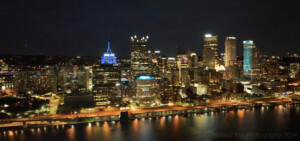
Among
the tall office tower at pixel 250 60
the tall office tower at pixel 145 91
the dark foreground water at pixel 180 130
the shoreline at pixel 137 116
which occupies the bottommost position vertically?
the dark foreground water at pixel 180 130

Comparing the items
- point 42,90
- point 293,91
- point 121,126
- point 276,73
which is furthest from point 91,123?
point 276,73

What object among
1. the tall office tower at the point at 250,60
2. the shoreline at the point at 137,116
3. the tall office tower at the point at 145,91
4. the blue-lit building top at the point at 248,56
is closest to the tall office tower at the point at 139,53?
the tall office tower at the point at 145,91

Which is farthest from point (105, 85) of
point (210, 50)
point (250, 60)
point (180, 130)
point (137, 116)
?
point (210, 50)

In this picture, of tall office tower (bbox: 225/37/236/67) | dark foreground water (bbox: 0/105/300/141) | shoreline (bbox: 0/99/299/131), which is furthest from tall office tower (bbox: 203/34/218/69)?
dark foreground water (bbox: 0/105/300/141)

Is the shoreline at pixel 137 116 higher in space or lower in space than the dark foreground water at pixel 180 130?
higher

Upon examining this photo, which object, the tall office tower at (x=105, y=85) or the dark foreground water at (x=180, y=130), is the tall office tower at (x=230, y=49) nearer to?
the tall office tower at (x=105, y=85)

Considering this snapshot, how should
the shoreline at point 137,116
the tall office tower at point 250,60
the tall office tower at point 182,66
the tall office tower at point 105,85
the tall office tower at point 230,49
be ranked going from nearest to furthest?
the shoreline at point 137,116 → the tall office tower at point 105,85 → the tall office tower at point 182,66 → the tall office tower at point 250,60 → the tall office tower at point 230,49
